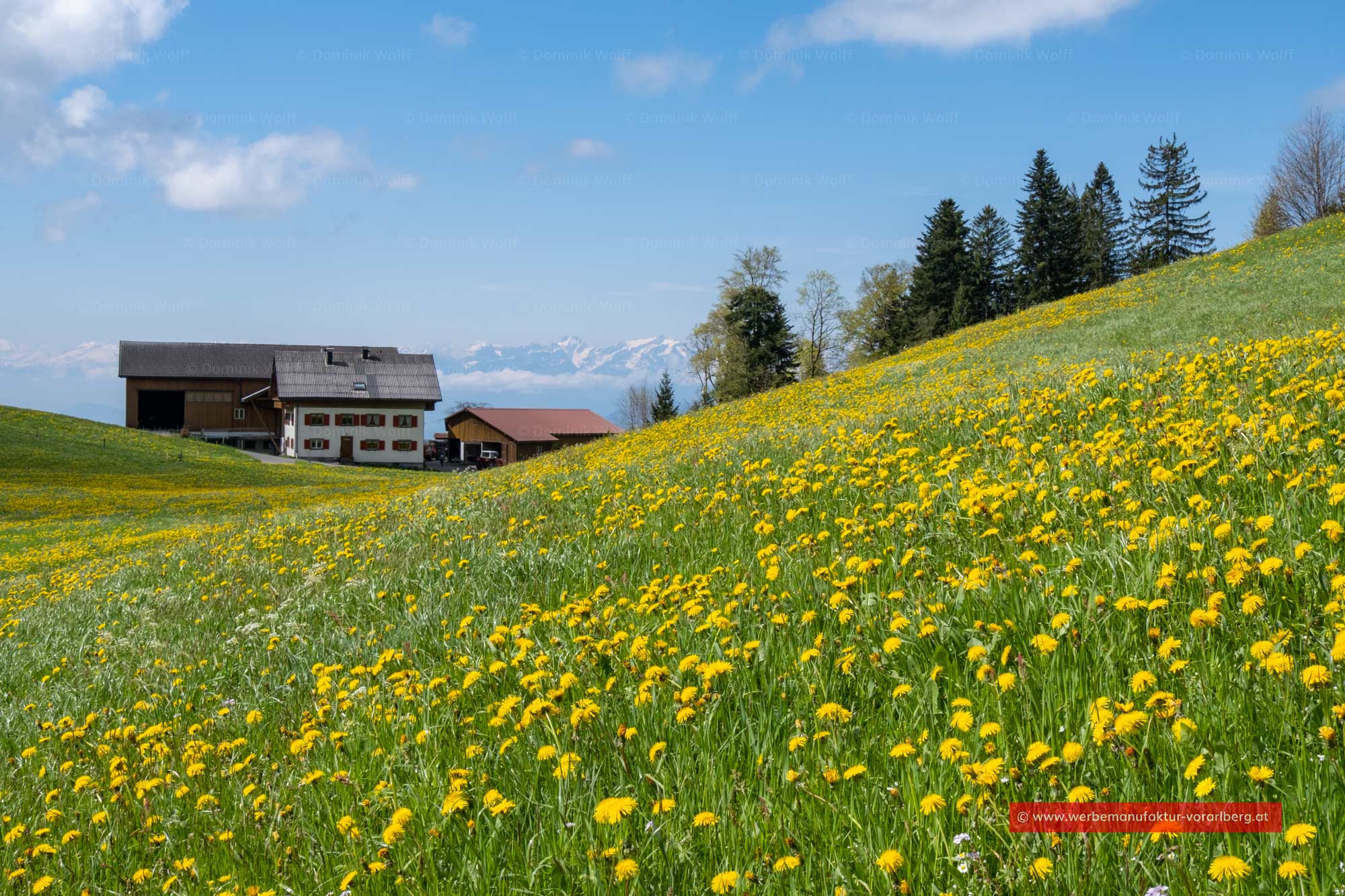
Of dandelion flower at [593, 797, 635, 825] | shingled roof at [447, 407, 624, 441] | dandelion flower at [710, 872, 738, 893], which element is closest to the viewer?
dandelion flower at [710, 872, 738, 893]

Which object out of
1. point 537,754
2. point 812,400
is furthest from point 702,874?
point 812,400

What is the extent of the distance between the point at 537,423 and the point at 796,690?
71278 mm

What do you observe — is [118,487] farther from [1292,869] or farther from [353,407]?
[1292,869]

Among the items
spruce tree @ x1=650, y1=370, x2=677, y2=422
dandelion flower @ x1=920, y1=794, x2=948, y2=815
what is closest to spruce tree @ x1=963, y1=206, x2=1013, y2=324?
spruce tree @ x1=650, y1=370, x2=677, y2=422

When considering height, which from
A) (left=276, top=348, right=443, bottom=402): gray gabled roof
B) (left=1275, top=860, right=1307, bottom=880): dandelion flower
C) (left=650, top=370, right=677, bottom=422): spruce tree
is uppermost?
(left=276, top=348, right=443, bottom=402): gray gabled roof

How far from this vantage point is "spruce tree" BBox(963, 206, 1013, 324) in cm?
5903

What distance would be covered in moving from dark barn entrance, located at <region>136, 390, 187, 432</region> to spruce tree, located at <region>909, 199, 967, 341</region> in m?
67.7

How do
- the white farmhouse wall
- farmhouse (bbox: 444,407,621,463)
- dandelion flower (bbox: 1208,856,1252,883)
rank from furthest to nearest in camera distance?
farmhouse (bbox: 444,407,621,463) < the white farmhouse wall < dandelion flower (bbox: 1208,856,1252,883)

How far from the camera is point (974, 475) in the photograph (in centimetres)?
524

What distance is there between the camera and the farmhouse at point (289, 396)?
69688mm

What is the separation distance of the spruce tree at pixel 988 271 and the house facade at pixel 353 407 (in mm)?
44419

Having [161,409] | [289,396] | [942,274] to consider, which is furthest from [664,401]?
[161,409]

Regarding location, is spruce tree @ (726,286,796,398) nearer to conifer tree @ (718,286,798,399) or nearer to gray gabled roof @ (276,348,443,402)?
conifer tree @ (718,286,798,399)

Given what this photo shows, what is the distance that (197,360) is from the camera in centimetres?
→ 7931
